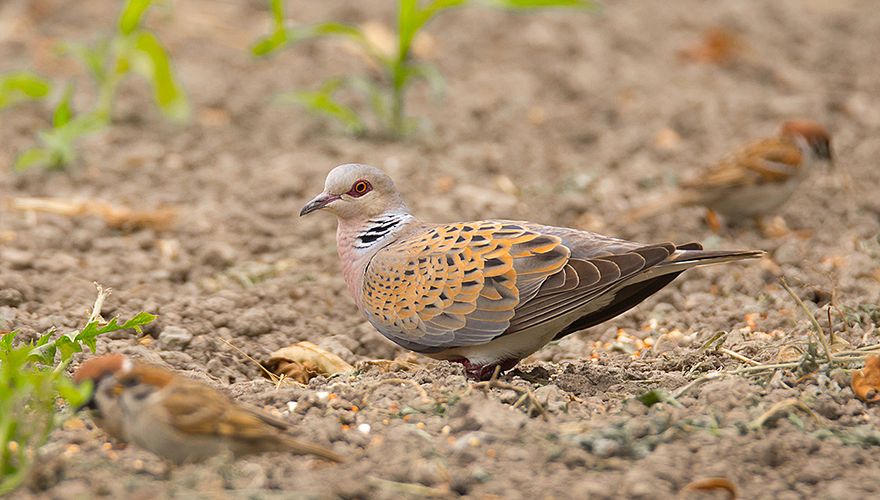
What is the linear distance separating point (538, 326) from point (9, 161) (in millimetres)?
4716

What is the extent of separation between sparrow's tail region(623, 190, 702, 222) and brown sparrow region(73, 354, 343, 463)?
439cm

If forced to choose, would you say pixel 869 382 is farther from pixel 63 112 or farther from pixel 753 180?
pixel 63 112

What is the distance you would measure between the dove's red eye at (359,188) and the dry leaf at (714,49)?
6269 mm

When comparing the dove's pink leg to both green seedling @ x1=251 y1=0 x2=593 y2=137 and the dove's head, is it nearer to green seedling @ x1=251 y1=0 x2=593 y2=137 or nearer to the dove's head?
the dove's head

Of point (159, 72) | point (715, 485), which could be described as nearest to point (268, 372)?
point (715, 485)

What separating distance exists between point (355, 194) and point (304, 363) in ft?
2.82

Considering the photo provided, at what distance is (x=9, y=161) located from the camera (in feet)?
27.6

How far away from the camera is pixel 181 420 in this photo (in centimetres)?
383

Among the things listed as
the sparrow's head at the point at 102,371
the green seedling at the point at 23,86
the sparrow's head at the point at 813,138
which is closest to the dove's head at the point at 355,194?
the sparrow's head at the point at 102,371

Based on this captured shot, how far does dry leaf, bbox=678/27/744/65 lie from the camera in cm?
1141

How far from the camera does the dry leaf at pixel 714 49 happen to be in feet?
37.4

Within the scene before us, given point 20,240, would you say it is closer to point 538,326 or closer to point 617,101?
point 538,326

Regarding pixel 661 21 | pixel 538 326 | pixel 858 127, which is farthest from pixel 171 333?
pixel 661 21

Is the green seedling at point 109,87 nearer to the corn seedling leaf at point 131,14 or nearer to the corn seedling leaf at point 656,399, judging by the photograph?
the corn seedling leaf at point 131,14
